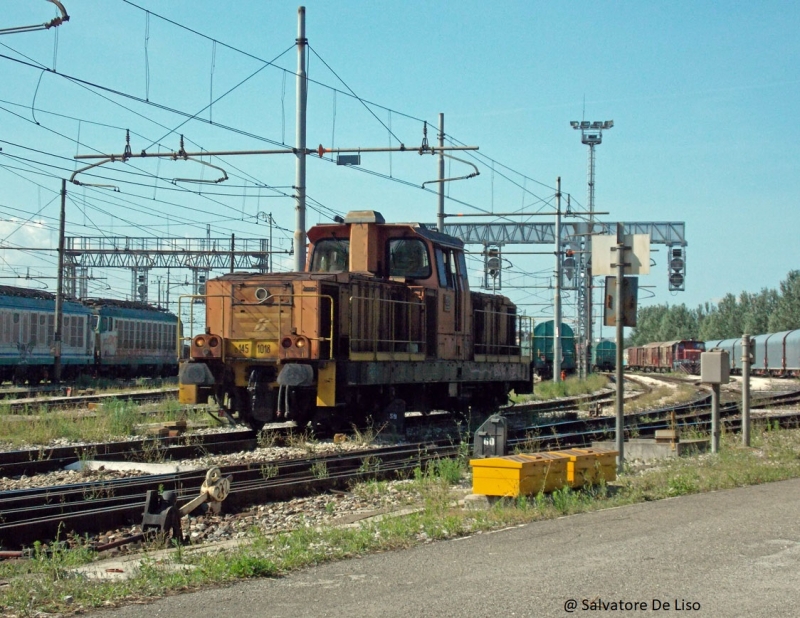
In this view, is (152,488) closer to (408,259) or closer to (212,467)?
(212,467)

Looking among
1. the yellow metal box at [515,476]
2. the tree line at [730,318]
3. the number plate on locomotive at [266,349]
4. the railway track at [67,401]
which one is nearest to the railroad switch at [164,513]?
the yellow metal box at [515,476]

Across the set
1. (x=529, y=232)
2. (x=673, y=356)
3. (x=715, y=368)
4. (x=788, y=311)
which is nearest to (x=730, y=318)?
(x=788, y=311)

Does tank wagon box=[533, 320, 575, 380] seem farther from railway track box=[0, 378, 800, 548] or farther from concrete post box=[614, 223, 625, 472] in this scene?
concrete post box=[614, 223, 625, 472]

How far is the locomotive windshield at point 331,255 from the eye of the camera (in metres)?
17.4

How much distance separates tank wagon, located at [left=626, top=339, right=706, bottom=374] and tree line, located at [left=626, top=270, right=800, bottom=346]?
401 inches

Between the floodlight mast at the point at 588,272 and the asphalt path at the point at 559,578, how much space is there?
22.6 m

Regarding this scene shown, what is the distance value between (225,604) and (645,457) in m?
10.0

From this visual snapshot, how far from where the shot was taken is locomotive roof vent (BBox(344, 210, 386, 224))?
17078 mm

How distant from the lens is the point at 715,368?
541 inches

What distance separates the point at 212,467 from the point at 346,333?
4.30m

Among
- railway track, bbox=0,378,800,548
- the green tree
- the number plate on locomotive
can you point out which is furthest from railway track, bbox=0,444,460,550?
the green tree

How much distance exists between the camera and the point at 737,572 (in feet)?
20.3

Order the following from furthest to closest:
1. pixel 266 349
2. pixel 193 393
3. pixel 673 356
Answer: pixel 673 356 → pixel 266 349 → pixel 193 393

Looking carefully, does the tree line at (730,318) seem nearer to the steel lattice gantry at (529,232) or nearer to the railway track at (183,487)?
the steel lattice gantry at (529,232)
